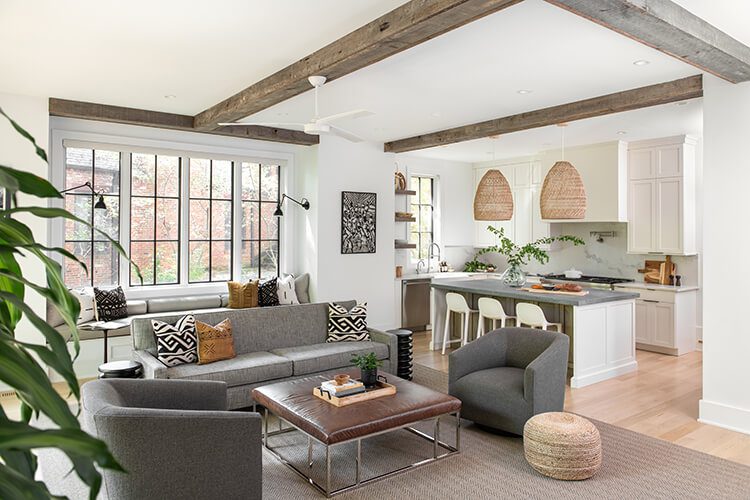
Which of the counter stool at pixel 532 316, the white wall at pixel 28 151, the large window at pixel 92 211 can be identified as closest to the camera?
the white wall at pixel 28 151

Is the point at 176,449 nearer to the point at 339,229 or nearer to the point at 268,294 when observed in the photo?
the point at 268,294

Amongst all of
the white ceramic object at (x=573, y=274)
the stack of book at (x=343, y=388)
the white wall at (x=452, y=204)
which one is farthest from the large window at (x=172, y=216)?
the white ceramic object at (x=573, y=274)

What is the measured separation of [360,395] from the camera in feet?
11.4

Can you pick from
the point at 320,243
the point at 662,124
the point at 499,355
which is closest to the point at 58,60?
the point at 320,243

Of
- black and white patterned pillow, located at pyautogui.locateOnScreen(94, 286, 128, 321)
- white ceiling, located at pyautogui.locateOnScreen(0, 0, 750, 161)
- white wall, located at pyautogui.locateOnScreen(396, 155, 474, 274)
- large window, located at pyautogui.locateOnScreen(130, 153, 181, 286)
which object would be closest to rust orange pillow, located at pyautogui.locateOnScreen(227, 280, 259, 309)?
large window, located at pyautogui.locateOnScreen(130, 153, 181, 286)

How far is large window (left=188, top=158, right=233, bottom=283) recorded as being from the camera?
649cm

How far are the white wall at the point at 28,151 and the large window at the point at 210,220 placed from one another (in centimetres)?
165

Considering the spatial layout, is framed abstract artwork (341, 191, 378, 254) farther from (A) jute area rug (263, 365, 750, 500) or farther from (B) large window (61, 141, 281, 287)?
(A) jute area rug (263, 365, 750, 500)

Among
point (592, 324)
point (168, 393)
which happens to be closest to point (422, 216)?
point (592, 324)

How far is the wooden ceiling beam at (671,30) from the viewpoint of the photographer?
8.50 feet

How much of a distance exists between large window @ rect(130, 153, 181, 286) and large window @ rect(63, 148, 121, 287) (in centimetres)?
19

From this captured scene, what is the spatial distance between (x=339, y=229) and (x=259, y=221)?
1.05 m

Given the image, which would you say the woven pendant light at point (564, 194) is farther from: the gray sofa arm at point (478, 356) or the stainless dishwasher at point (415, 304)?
the stainless dishwasher at point (415, 304)

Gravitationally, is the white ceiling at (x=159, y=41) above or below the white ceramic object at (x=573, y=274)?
above
